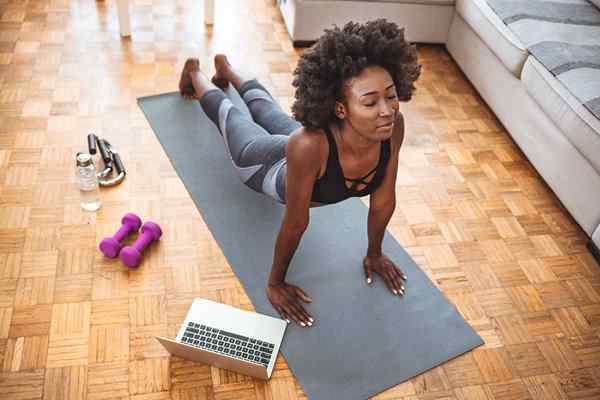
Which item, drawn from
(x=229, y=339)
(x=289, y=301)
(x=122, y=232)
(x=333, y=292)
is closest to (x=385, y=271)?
(x=333, y=292)

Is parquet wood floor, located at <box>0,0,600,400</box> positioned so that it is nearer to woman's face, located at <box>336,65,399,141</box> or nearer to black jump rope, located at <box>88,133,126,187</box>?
black jump rope, located at <box>88,133,126,187</box>

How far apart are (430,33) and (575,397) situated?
1876 millimetres

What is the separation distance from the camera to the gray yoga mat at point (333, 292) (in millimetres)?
1621

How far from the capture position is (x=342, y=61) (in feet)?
4.39

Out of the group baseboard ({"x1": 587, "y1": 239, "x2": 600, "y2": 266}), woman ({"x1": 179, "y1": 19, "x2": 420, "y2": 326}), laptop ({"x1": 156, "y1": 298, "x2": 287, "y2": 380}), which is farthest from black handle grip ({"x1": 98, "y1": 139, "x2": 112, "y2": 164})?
baseboard ({"x1": 587, "y1": 239, "x2": 600, "y2": 266})

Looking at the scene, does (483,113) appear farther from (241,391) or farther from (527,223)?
(241,391)

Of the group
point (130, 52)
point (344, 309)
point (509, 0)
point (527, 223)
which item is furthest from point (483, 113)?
point (130, 52)

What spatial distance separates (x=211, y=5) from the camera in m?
2.90

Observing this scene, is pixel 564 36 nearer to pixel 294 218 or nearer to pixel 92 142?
pixel 294 218

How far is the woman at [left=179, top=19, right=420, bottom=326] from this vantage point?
1357 millimetres

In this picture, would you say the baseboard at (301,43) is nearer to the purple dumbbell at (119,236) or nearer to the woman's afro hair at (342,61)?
the purple dumbbell at (119,236)

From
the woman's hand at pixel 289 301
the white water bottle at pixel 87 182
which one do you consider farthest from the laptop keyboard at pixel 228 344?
the white water bottle at pixel 87 182

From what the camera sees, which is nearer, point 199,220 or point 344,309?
point 344,309

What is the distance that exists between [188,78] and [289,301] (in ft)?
3.59
